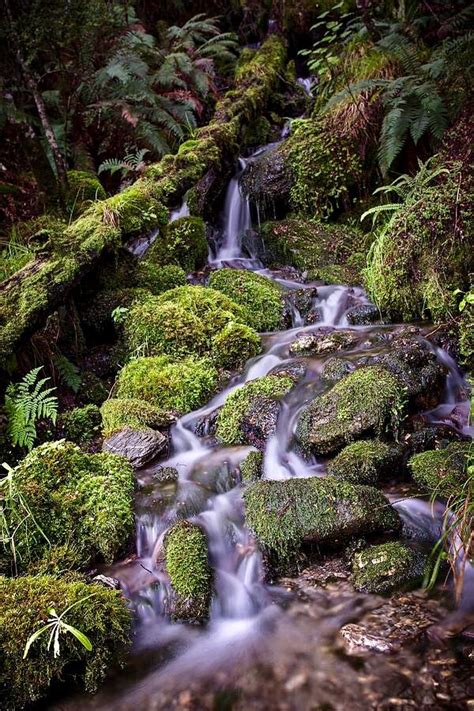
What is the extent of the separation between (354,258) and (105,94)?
17.5 ft

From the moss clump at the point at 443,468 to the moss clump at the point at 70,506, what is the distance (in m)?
2.09

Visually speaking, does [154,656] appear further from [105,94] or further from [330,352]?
[105,94]

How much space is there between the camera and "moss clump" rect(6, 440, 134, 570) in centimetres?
319

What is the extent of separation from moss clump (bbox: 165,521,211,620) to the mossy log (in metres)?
2.41

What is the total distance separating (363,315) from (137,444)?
305 centimetres

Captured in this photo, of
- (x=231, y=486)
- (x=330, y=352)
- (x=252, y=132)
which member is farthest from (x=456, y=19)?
(x=231, y=486)

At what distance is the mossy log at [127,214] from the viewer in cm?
463

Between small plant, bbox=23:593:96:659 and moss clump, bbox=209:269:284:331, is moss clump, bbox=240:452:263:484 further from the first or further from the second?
moss clump, bbox=209:269:284:331

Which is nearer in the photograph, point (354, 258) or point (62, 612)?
point (62, 612)

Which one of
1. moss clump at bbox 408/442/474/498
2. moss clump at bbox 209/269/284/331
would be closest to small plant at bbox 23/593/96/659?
moss clump at bbox 408/442/474/498

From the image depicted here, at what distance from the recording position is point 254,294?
6.32 metres

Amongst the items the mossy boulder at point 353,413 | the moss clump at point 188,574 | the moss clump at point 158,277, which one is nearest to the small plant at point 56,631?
the moss clump at point 188,574

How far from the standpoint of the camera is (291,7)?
463 inches

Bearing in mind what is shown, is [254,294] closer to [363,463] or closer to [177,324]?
[177,324]
